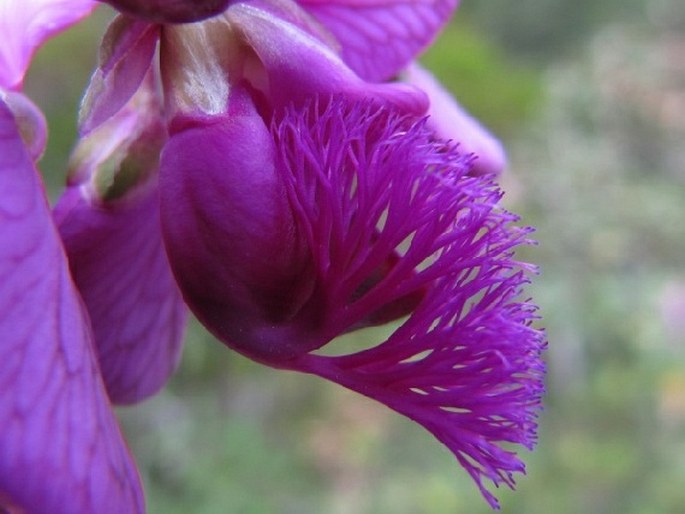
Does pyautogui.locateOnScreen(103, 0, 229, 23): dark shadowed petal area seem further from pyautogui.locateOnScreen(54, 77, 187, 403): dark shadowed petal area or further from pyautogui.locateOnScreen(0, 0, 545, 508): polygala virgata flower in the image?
pyautogui.locateOnScreen(54, 77, 187, 403): dark shadowed petal area

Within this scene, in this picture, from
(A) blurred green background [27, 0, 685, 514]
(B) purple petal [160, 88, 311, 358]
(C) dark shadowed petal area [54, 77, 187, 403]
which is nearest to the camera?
(B) purple petal [160, 88, 311, 358]

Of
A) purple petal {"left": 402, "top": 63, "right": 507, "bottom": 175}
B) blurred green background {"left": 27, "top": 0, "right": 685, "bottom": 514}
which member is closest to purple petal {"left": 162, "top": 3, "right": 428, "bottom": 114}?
purple petal {"left": 402, "top": 63, "right": 507, "bottom": 175}

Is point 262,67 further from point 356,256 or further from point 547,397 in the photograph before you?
point 547,397

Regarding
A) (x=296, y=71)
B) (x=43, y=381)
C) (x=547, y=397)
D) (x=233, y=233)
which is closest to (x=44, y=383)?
(x=43, y=381)

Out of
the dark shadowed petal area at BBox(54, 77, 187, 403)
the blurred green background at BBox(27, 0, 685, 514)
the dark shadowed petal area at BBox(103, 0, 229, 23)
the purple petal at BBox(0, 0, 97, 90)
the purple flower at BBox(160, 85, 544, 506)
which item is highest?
the dark shadowed petal area at BBox(103, 0, 229, 23)

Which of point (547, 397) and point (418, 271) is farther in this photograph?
point (547, 397)

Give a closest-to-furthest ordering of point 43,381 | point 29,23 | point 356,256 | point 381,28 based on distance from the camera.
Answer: point 43,381, point 356,256, point 29,23, point 381,28
